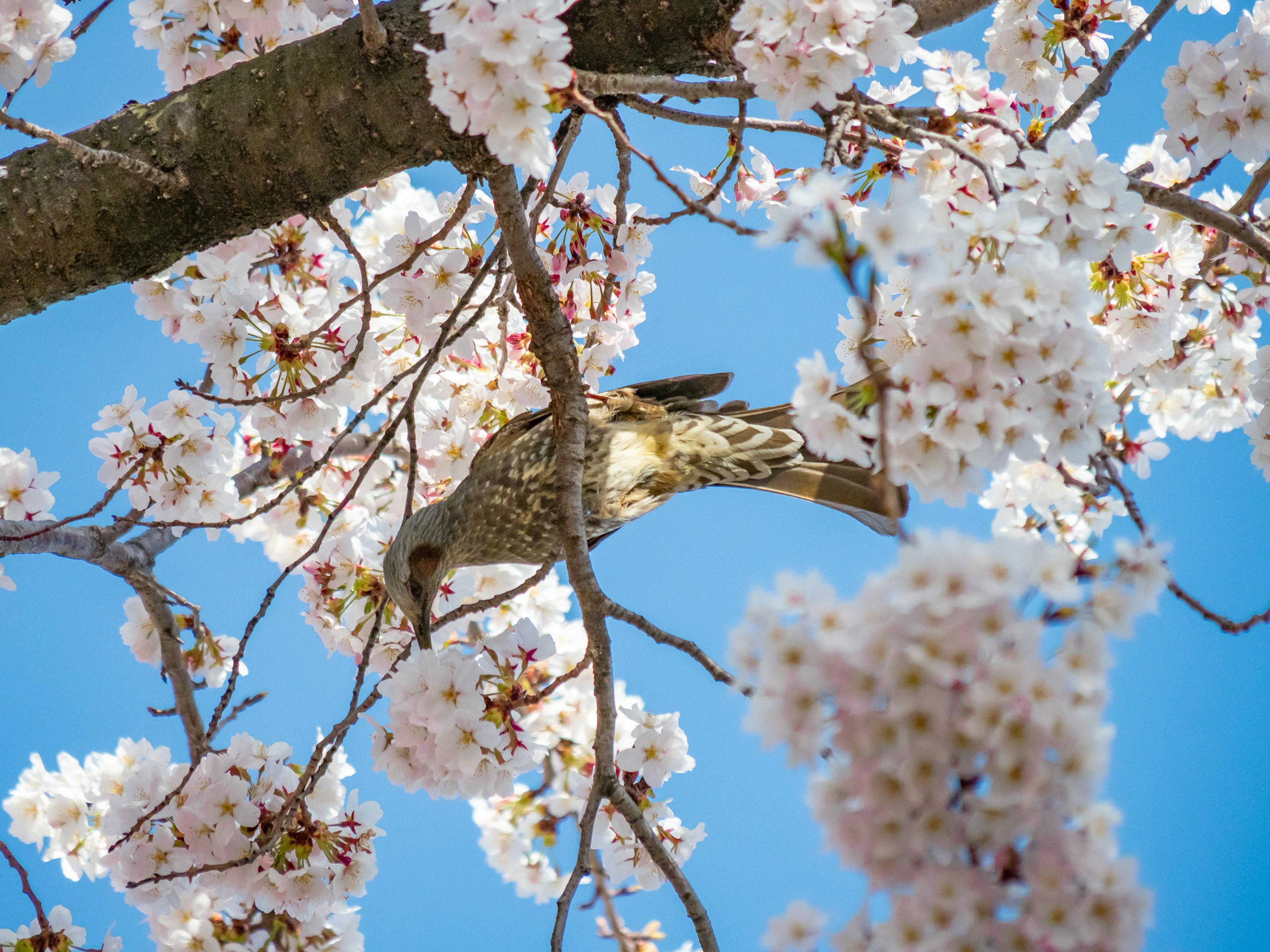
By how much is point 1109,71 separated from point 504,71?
96 centimetres

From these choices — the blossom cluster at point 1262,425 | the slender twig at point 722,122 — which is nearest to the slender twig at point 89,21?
the slender twig at point 722,122

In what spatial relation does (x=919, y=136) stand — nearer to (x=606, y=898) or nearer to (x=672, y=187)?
(x=672, y=187)

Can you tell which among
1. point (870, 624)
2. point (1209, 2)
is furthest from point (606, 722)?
point (1209, 2)

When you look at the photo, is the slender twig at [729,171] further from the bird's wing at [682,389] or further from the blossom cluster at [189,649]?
the blossom cluster at [189,649]

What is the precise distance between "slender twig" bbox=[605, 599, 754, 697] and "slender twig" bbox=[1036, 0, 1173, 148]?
0.94 meters

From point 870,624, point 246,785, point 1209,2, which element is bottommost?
point 870,624

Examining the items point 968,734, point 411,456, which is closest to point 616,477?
point 411,456

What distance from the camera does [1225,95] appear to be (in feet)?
5.21

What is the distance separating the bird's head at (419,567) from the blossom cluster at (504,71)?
1299 mm

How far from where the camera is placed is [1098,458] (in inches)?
47.9

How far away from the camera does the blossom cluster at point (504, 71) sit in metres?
1.00

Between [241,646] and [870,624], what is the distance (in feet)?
4.15

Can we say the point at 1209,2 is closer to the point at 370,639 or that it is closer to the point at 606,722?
the point at 606,722

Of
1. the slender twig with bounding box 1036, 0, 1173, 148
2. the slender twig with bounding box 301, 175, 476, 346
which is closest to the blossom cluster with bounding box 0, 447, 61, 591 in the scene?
the slender twig with bounding box 301, 175, 476, 346
